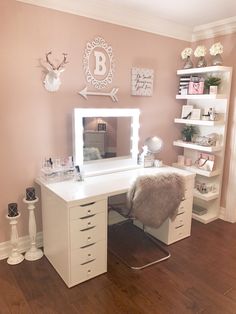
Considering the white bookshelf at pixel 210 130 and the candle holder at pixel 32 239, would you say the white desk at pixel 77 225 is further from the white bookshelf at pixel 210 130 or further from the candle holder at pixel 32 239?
the white bookshelf at pixel 210 130

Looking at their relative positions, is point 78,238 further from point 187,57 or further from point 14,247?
point 187,57

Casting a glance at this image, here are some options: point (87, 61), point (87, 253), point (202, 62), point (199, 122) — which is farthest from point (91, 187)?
point (202, 62)

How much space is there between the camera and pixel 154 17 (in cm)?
277

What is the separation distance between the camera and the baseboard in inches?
89.8

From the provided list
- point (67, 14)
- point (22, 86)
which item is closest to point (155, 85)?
point (67, 14)

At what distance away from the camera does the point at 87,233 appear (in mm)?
1948

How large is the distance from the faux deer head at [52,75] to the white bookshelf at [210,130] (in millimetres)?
1517

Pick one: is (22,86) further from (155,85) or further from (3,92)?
(155,85)

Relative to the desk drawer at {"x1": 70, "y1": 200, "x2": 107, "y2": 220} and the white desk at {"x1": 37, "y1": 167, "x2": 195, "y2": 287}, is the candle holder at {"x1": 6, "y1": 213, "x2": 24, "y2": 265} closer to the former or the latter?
the white desk at {"x1": 37, "y1": 167, "x2": 195, "y2": 287}

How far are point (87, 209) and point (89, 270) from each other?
51 cm

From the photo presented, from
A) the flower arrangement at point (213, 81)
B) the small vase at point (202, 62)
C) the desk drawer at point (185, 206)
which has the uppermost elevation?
the small vase at point (202, 62)

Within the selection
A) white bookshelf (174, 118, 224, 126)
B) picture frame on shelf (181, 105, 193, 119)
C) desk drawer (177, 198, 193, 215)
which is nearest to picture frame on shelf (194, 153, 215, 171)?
white bookshelf (174, 118, 224, 126)

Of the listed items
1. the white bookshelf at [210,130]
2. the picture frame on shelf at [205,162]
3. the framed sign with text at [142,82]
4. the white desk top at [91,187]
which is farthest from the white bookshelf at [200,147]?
the framed sign with text at [142,82]

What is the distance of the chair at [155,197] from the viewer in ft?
6.66
